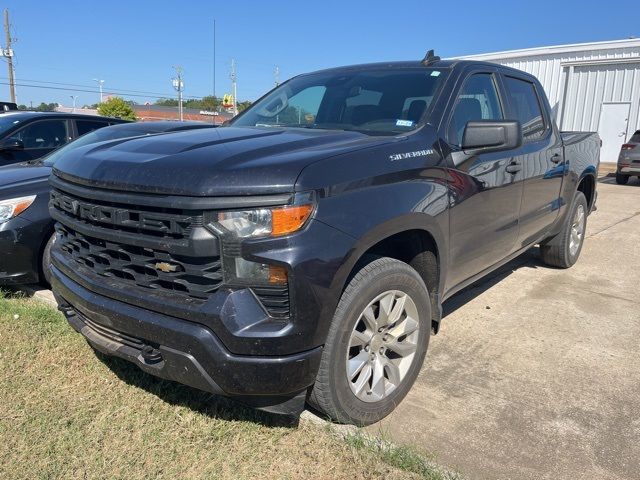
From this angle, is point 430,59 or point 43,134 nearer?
point 430,59

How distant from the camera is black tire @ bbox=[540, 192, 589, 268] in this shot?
537cm

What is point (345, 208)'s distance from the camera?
7.77 feet

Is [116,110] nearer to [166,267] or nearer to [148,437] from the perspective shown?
[148,437]

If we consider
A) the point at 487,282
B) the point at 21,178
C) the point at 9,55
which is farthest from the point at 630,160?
the point at 9,55

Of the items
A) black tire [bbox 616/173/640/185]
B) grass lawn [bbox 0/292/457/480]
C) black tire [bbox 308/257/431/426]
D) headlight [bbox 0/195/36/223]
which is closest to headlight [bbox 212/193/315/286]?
black tire [bbox 308/257/431/426]

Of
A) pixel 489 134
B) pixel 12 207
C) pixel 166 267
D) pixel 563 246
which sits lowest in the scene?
pixel 563 246

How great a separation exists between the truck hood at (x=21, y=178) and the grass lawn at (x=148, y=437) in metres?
1.56

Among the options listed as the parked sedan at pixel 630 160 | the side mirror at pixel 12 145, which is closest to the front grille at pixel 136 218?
the side mirror at pixel 12 145

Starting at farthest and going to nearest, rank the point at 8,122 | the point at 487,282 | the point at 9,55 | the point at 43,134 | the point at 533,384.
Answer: the point at 9,55 → the point at 43,134 → the point at 8,122 → the point at 487,282 → the point at 533,384

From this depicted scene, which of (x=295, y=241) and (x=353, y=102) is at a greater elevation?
(x=353, y=102)

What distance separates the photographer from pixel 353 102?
12.0ft

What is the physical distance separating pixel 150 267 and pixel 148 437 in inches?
34.2

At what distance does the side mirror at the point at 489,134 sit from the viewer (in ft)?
10.1

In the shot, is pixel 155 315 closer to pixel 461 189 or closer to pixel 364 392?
pixel 364 392
